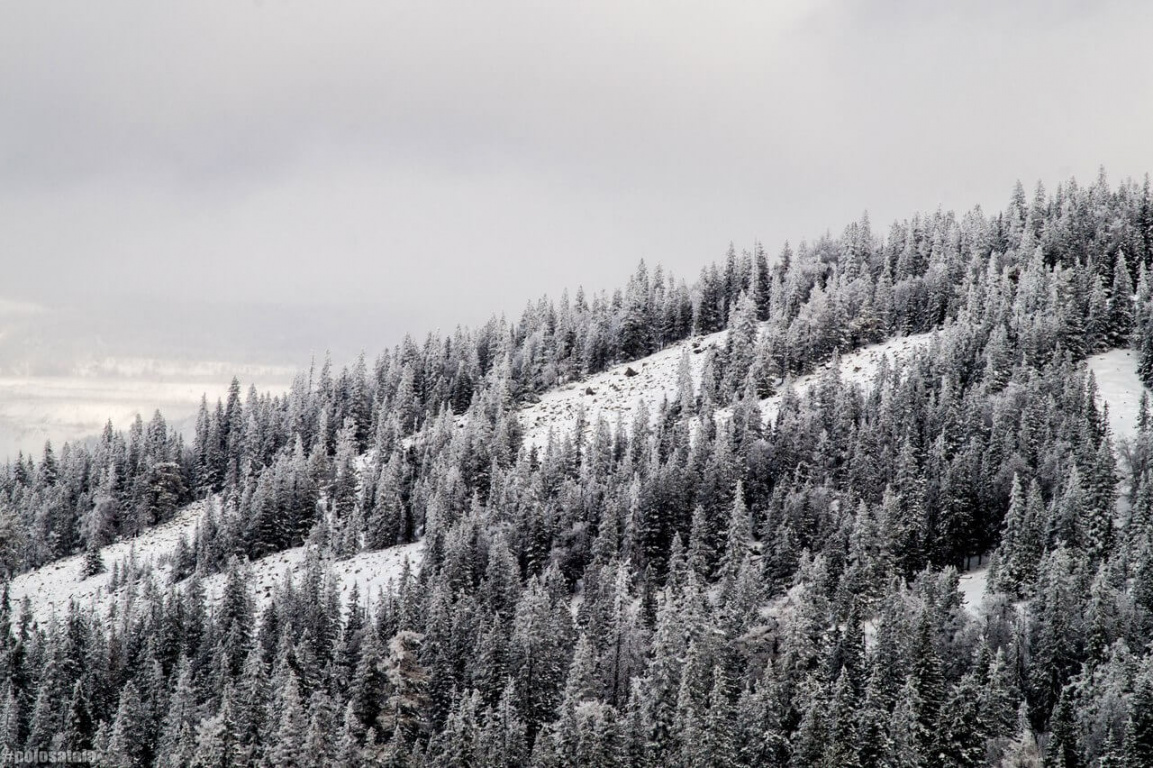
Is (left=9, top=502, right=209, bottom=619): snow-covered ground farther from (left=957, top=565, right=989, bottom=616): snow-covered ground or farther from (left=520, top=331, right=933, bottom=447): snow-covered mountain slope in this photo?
(left=957, top=565, right=989, bottom=616): snow-covered ground

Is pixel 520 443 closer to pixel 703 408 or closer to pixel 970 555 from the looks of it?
pixel 703 408

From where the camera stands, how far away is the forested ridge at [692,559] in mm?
65875

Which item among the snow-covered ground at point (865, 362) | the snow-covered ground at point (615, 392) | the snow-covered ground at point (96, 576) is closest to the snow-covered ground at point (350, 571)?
the snow-covered ground at point (96, 576)

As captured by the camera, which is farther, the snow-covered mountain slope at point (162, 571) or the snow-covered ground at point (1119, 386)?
the snow-covered mountain slope at point (162, 571)

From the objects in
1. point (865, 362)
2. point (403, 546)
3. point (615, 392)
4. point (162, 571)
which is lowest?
point (162, 571)

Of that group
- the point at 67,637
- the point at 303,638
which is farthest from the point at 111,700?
the point at 303,638

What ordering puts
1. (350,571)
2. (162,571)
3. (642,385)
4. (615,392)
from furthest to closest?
(615,392), (642,385), (162,571), (350,571)

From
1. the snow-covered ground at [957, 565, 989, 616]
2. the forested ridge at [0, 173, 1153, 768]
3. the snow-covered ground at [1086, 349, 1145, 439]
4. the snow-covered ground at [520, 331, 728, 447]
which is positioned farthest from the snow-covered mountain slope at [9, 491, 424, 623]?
the snow-covered ground at [1086, 349, 1145, 439]

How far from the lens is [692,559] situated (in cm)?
9056

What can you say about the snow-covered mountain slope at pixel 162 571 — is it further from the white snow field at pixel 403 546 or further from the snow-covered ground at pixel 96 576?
the white snow field at pixel 403 546

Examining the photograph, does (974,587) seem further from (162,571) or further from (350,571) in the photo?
(162,571)

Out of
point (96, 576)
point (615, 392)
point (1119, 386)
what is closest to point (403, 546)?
point (96, 576)

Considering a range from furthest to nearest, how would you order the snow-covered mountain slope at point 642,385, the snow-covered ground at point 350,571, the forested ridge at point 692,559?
1. the snow-covered mountain slope at point 642,385
2. the snow-covered ground at point 350,571
3. the forested ridge at point 692,559

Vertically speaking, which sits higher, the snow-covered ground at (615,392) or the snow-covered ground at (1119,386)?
the snow-covered ground at (1119,386)
